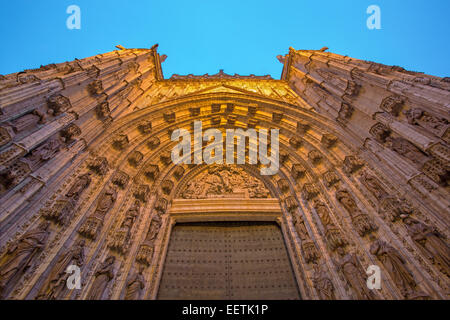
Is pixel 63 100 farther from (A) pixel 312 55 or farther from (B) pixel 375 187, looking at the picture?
(A) pixel 312 55

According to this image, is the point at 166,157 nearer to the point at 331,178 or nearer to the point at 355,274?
the point at 331,178

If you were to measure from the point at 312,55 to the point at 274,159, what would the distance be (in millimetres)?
5975

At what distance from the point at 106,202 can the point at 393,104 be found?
7.75 metres

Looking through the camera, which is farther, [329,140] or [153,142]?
[153,142]

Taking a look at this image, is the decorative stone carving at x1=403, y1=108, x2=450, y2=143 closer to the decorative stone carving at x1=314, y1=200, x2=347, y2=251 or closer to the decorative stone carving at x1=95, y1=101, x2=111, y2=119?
the decorative stone carving at x1=314, y1=200, x2=347, y2=251

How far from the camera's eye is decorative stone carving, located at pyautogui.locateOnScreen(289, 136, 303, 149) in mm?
8641

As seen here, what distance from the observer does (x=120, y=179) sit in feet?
22.0

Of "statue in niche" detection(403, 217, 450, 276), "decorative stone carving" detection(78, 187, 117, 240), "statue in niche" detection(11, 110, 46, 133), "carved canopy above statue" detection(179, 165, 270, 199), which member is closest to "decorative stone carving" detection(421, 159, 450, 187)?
"statue in niche" detection(403, 217, 450, 276)

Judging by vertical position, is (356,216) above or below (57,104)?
below

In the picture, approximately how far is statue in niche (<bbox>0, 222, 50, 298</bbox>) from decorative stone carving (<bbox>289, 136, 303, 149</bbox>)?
760 centimetres

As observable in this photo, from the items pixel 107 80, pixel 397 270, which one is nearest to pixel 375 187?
pixel 397 270

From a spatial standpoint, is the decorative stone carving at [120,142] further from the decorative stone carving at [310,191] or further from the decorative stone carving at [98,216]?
the decorative stone carving at [310,191]

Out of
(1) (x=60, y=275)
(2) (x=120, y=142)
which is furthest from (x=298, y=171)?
(1) (x=60, y=275)

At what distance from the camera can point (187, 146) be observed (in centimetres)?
988
